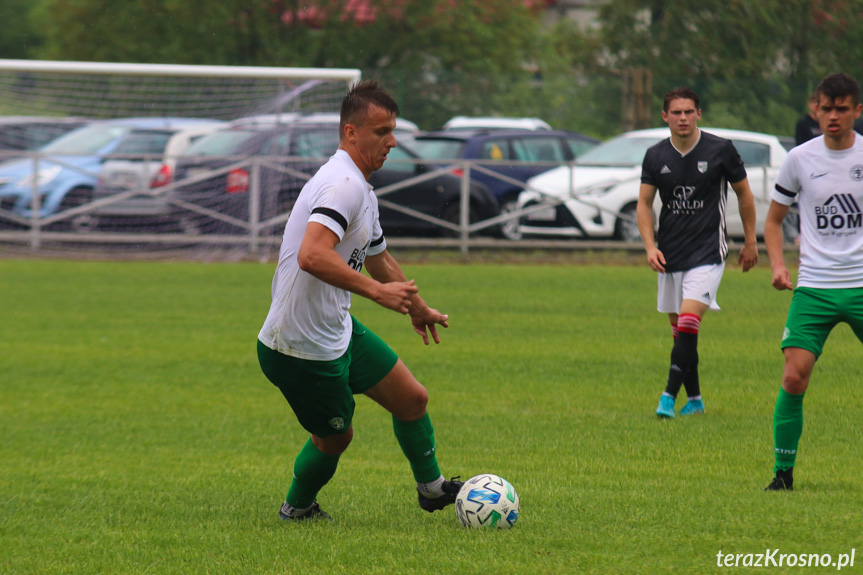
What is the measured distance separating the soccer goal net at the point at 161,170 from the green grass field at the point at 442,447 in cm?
481

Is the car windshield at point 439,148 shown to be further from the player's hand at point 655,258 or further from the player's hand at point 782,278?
the player's hand at point 782,278

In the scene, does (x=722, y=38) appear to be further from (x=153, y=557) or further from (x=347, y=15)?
(x=153, y=557)

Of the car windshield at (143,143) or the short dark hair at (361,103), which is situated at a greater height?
the short dark hair at (361,103)

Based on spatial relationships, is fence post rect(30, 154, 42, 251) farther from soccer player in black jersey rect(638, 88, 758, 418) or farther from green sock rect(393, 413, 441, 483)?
green sock rect(393, 413, 441, 483)

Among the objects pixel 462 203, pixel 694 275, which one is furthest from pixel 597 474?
pixel 462 203

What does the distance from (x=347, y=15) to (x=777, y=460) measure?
30324 millimetres

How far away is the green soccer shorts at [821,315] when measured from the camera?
205 inches

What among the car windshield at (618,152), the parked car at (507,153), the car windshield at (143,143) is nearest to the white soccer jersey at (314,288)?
the parked car at (507,153)

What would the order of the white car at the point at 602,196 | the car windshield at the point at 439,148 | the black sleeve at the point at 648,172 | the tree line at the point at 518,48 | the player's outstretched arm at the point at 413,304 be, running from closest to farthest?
the player's outstretched arm at the point at 413,304
the black sleeve at the point at 648,172
the white car at the point at 602,196
the car windshield at the point at 439,148
the tree line at the point at 518,48

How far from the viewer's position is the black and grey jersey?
24.4ft

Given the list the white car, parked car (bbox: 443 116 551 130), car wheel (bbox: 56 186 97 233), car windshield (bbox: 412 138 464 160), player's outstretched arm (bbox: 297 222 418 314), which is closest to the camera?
player's outstretched arm (bbox: 297 222 418 314)

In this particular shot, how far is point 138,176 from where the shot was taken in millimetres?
18328

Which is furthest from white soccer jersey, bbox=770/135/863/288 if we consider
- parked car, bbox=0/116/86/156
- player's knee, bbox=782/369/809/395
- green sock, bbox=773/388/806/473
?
parked car, bbox=0/116/86/156

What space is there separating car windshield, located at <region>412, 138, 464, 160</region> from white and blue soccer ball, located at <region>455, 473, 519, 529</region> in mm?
13889
